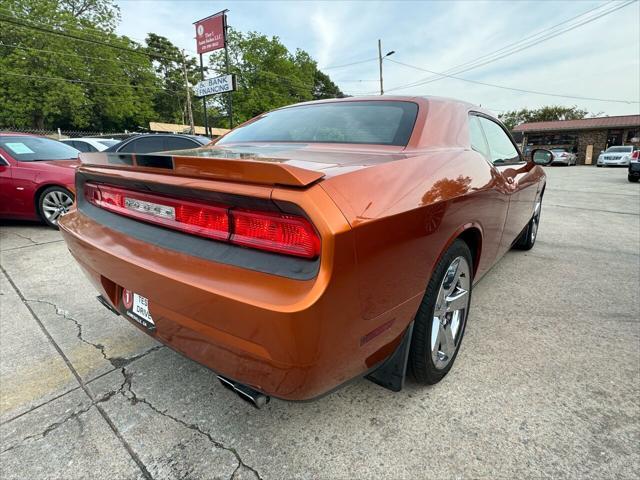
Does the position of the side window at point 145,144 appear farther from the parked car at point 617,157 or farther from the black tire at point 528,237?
the parked car at point 617,157

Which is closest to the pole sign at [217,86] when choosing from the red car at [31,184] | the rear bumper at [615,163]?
the red car at [31,184]

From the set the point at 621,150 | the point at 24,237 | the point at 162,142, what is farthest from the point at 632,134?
the point at 24,237

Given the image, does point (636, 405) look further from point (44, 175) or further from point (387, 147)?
point (44, 175)

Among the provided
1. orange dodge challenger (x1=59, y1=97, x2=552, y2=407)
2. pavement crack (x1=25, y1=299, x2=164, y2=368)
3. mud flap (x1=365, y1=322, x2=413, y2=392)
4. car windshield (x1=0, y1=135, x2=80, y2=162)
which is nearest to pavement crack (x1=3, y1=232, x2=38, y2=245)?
car windshield (x1=0, y1=135, x2=80, y2=162)

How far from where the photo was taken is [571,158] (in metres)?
30.5

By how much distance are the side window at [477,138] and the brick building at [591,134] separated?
3453cm

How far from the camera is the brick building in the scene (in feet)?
105

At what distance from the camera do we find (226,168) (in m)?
1.28

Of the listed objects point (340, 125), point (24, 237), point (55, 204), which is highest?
point (340, 125)

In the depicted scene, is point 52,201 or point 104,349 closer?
point 104,349

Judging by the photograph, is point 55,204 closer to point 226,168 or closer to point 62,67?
point 226,168

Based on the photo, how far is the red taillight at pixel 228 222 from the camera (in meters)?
1.17

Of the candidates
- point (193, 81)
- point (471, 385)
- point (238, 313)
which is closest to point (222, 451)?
point (238, 313)

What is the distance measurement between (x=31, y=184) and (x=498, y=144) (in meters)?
5.64
